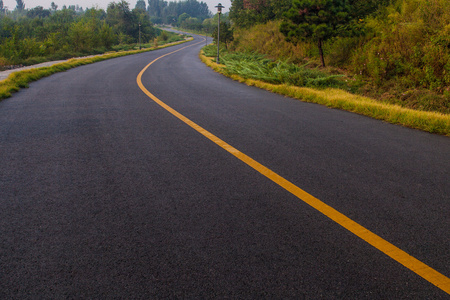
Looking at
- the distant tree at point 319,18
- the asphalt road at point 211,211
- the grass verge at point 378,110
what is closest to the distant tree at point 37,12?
the distant tree at point 319,18

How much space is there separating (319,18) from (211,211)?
42.1 ft

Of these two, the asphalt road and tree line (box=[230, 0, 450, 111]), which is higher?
tree line (box=[230, 0, 450, 111])

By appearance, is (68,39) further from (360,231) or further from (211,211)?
(360,231)

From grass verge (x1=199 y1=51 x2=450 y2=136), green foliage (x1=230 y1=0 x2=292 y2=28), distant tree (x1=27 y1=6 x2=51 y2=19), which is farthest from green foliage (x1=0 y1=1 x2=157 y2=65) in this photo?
distant tree (x1=27 y1=6 x2=51 y2=19)

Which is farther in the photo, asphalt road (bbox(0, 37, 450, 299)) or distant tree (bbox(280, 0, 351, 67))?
distant tree (bbox(280, 0, 351, 67))

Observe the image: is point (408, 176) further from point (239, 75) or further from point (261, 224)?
point (239, 75)

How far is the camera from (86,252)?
229cm

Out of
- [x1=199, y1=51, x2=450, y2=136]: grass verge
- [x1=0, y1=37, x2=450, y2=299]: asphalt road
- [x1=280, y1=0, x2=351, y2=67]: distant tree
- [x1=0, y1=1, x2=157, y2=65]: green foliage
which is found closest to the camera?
[x1=0, y1=37, x2=450, y2=299]: asphalt road

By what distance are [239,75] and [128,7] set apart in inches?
3505

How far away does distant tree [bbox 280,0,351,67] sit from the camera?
13.3m

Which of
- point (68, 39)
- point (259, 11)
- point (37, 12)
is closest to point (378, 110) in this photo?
point (259, 11)

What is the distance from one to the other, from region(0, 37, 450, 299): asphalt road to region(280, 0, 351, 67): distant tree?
886 cm

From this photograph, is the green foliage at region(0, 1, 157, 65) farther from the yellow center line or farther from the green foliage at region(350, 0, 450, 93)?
the yellow center line

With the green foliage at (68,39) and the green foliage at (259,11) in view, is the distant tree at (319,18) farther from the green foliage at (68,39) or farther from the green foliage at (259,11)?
the green foliage at (68,39)
